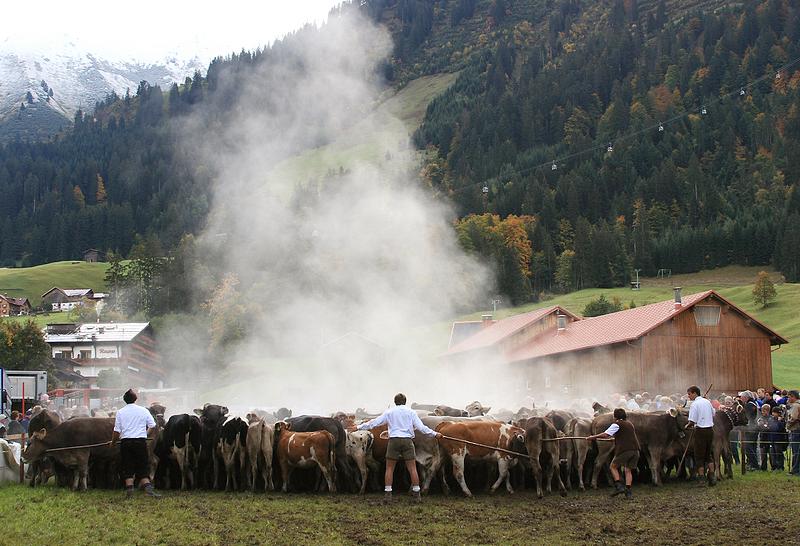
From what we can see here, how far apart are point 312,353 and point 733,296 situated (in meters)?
48.0

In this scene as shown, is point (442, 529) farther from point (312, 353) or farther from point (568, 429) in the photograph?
point (312, 353)

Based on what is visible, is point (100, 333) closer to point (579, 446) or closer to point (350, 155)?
point (350, 155)

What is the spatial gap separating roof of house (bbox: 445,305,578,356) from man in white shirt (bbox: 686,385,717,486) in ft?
128

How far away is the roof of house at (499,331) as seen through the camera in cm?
5694

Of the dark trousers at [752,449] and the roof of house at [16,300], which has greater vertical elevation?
the roof of house at [16,300]

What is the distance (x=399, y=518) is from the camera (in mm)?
13305

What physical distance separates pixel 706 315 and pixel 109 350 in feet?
217

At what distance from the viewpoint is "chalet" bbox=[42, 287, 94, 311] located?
15225cm

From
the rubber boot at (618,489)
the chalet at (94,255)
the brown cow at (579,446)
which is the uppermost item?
the chalet at (94,255)

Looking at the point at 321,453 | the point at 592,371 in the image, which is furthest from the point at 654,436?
the point at 592,371

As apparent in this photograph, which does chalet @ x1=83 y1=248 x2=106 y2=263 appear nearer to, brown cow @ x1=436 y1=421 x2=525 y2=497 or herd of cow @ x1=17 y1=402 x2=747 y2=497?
herd of cow @ x1=17 y1=402 x2=747 y2=497

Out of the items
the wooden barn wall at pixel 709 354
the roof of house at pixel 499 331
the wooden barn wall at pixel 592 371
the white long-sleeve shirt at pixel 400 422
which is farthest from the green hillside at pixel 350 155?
the white long-sleeve shirt at pixel 400 422

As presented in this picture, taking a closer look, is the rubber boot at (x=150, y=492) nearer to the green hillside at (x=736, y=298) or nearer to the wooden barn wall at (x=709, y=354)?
the wooden barn wall at (x=709, y=354)

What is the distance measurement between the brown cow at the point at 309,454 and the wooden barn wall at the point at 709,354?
32.6m
